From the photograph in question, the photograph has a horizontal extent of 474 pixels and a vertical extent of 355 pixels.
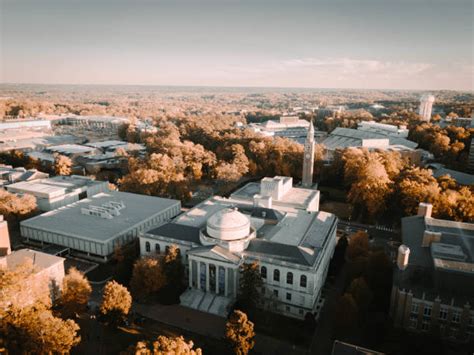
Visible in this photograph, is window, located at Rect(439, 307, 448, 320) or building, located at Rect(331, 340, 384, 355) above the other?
building, located at Rect(331, 340, 384, 355)

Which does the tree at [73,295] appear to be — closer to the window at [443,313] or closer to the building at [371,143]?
the window at [443,313]

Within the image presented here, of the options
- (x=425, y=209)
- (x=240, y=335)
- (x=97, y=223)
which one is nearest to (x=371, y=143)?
(x=425, y=209)

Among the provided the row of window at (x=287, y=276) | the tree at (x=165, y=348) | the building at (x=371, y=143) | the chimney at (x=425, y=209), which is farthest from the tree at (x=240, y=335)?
the building at (x=371, y=143)

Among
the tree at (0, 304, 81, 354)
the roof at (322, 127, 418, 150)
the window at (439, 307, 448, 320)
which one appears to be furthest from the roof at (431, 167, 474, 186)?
the tree at (0, 304, 81, 354)

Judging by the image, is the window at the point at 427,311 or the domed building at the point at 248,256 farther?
the domed building at the point at 248,256

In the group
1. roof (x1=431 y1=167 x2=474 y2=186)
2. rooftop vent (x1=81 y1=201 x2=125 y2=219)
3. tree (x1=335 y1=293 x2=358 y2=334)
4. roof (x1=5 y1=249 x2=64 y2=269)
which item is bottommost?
tree (x1=335 y1=293 x2=358 y2=334)

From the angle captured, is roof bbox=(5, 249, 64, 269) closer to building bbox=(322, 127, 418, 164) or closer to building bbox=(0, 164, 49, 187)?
building bbox=(0, 164, 49, 187)

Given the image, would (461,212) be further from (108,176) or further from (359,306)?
(108,176)
